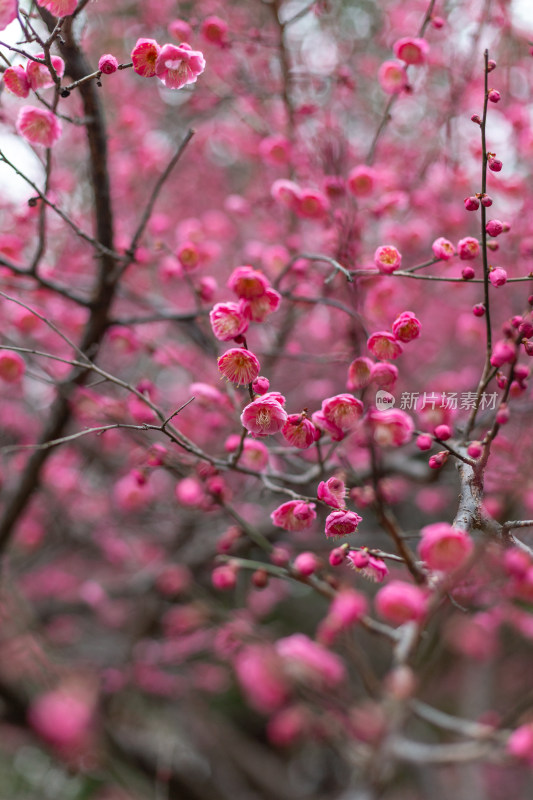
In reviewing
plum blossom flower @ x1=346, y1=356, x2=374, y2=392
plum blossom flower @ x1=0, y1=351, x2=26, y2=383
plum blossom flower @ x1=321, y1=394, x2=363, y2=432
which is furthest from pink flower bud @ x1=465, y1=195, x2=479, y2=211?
plum blossom flower @ x1=0, y1=351, x2=26, y2=383

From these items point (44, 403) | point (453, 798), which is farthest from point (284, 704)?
point (44, 403)

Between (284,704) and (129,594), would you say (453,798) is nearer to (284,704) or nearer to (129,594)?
(284,704)

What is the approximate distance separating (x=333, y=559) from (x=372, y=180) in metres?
1.84

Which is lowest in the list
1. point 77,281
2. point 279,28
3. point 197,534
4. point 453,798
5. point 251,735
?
point 251,735

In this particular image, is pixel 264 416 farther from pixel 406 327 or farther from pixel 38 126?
pixel 38 126

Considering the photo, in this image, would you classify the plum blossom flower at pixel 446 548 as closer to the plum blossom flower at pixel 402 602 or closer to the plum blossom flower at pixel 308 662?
the plum blossom flower at pixel 402 602

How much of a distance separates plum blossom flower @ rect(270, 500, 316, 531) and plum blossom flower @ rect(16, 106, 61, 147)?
4.47 ft

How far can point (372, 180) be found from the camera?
8.66ft

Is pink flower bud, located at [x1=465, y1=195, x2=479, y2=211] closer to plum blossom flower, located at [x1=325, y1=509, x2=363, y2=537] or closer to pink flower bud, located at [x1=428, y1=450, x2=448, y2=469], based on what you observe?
pink flower bud, located at [x1=428, y1=450, x2=448, y2=469]

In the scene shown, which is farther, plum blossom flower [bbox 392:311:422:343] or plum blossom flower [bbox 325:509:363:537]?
plum blossom flower [bbox 392:311:422:343]

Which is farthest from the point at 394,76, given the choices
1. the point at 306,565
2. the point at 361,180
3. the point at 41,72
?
the point at 306,565

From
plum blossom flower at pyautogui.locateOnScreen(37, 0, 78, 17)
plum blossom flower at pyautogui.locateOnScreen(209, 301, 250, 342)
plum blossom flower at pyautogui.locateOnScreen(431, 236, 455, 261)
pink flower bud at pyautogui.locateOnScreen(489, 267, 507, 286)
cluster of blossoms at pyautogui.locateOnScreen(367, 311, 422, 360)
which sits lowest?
plum blossom flower at pyautogui.locateOnScreen(209, 301, 250, 342)

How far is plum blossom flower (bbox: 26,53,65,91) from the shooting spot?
1623mm

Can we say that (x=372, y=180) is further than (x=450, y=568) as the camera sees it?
Yes
